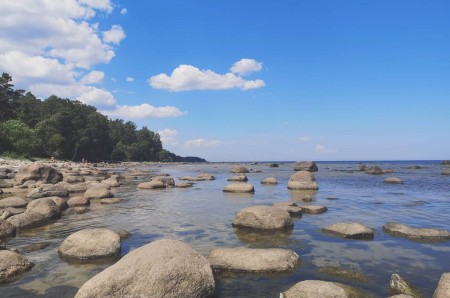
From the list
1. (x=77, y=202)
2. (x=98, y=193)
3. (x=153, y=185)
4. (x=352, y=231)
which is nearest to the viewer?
(x=352, y=231)

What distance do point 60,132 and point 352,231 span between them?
97.5 metres

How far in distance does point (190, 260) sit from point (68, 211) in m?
13.1

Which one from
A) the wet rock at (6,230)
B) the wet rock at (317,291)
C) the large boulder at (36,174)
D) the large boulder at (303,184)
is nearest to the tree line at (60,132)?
the large boulder at (36,174)

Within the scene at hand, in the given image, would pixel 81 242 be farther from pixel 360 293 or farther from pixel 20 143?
pixel 20 143

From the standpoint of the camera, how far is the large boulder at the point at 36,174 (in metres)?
31.2

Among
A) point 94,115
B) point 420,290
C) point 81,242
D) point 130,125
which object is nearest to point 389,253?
point 420,290

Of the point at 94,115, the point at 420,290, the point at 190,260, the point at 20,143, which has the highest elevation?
the point at 94,115

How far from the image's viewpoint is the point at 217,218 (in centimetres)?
1753

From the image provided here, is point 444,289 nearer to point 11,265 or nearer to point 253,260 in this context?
point 253,260

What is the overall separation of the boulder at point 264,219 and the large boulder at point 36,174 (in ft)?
77.3

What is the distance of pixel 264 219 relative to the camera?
14422 mm

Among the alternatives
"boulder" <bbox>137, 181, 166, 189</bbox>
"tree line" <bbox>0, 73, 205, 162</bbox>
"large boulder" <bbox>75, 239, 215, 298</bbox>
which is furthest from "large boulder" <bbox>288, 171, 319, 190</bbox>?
"tree line" <bbox>0, 73, 205, 162</bbox>

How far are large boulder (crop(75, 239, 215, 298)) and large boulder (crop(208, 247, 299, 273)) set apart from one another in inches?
69.6

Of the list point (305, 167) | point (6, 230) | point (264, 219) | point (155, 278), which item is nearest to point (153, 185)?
point (6, 230)
